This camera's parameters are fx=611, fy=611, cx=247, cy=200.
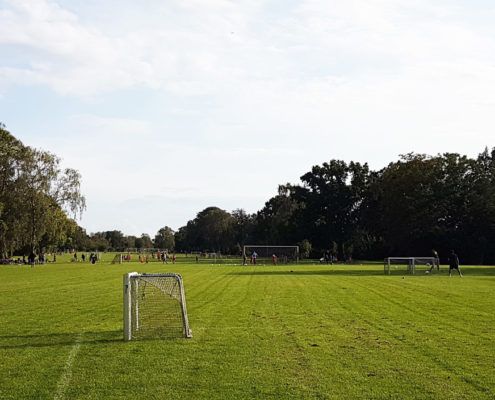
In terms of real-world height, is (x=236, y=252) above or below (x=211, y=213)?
below

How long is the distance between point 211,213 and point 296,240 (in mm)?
75581

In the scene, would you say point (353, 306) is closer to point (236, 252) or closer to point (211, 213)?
point (236, 252)

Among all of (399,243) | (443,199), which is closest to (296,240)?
(399,243)

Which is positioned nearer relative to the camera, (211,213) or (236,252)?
(236,252)

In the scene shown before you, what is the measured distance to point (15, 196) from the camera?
7162 centimetres

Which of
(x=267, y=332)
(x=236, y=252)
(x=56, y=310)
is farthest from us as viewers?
(x=236, y=252)

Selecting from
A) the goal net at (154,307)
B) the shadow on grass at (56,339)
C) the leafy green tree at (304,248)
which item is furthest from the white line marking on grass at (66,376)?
the leafy green tree at (304,248)

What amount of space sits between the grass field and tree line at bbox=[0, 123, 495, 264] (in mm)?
56710

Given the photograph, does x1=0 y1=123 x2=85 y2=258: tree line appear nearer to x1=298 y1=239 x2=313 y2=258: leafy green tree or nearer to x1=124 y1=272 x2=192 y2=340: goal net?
x1=298 y1=239 x2=313 y2=258: leafy green tree

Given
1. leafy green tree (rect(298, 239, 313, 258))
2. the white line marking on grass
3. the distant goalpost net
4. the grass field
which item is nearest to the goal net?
the grass field

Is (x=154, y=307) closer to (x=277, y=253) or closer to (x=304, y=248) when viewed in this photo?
(x=277, y=253)

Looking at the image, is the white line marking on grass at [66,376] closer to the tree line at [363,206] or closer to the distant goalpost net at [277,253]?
the tree line at [363,206]

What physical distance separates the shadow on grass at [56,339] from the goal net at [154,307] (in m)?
0.48

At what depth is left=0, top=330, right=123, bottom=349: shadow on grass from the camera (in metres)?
12.0
